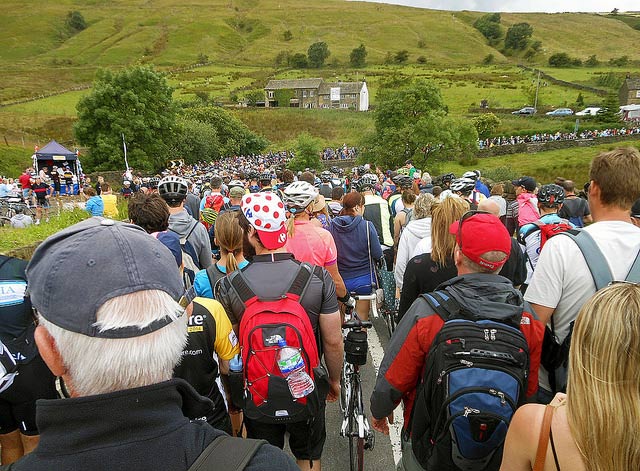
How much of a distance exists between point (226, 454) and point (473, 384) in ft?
4.86

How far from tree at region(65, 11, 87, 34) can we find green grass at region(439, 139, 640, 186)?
173 metres

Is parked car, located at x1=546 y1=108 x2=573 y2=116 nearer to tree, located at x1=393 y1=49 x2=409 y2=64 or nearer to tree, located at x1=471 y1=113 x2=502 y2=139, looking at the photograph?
tree, located at x1=471 y1=113 x2=502 y2=139

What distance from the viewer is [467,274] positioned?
2.40m

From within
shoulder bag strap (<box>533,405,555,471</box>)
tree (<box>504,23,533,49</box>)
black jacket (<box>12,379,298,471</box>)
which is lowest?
shoulder bag strap (<box>533,405,555,471</box>)

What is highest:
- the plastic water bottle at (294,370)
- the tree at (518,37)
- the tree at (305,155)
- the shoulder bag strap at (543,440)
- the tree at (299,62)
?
the tree at (518,37)

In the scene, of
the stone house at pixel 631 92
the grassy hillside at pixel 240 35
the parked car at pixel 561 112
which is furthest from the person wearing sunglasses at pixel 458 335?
the grassy hillside at pixel 240 35

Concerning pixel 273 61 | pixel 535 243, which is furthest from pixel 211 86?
pixel 535 243

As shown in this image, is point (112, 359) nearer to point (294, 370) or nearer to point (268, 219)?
point (294, 370)

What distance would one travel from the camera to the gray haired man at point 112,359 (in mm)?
990

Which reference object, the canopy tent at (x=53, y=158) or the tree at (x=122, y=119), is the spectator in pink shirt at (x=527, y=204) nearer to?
the canopy tent at (x=53, y=158)

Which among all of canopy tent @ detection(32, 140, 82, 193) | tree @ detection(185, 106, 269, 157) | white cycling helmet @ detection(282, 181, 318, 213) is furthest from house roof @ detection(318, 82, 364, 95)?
white cycling helmet @ detection(282, 181, 318, 213)

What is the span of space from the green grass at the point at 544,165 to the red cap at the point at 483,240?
33.7 m

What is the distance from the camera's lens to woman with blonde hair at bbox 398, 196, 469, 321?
11.0 feet

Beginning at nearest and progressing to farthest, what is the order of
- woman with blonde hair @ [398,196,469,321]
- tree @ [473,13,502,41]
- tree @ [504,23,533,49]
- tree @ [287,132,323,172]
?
woman with blonde hair @ [398,196,469,321] < tree @ [287,132,323,172] < tree @ [504,23,533,49] < tree @ [473,13,502,41]
